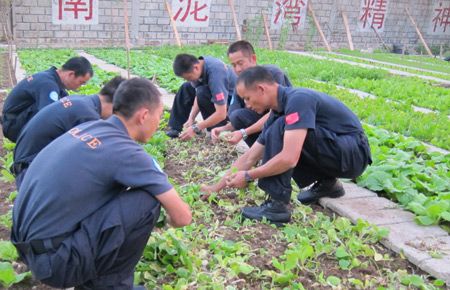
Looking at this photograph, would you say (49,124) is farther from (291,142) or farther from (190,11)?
(190,11)

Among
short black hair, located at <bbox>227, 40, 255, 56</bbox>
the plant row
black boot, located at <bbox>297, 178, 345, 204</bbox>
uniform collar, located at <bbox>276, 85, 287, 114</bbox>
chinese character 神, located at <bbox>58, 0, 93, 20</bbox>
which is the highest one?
chinese character 神, located at <bbox>58, 0, 93, 20</bbox>

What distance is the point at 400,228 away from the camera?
10.2 feet

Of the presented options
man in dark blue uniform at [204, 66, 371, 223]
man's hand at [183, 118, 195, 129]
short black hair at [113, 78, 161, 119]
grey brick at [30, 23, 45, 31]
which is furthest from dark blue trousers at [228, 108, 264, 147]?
grey brick at [30, 23, 45, 31]

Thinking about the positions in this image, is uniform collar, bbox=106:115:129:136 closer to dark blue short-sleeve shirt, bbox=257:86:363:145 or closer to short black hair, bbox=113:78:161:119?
short black hair, bbox=113:78:161:119

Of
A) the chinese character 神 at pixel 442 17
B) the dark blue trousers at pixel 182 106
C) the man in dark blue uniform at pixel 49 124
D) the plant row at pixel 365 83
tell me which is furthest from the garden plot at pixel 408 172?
the chinese character 神 at pixel 442 17

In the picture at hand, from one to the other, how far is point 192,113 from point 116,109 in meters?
3.02

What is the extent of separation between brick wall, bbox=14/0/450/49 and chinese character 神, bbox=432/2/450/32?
0.37 metres

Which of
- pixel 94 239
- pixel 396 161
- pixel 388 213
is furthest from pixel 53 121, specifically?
pixel 396 161

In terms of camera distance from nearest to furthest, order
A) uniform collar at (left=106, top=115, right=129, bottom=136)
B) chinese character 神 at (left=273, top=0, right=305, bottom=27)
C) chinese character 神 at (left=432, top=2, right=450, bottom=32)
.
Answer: uniform collar at (left=106, top=115, right=129, bottom=136), chinese character 神 at (left=273, top=0, right=305, bottom=27), chinese character 神 at (left=432, top=2, right=450, bottom=32)

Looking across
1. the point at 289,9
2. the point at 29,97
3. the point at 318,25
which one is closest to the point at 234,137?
the point at 29,97

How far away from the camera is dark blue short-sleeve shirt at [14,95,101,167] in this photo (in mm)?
2846

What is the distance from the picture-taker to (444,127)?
5859mm

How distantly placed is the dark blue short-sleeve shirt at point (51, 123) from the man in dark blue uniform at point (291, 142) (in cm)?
102

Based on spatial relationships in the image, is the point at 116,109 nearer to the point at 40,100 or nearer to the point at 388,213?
the point at 40,100
